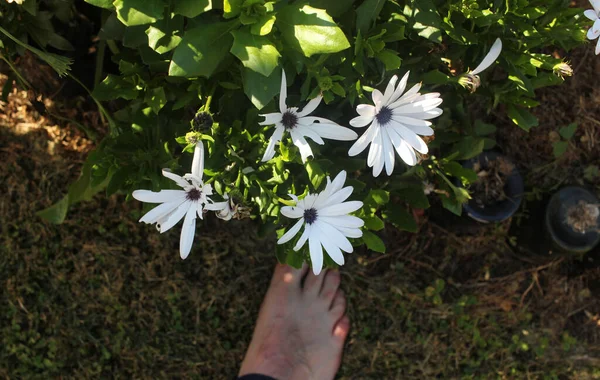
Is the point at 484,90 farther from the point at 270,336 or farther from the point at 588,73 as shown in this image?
the point at 270,336

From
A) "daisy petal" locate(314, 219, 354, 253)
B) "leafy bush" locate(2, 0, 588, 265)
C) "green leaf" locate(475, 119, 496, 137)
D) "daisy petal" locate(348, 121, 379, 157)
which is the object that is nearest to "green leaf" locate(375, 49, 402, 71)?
"leafy bush" locate(2, 0, 588, 265)

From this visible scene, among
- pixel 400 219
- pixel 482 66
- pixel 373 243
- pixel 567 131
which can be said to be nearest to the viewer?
pixel 482 66

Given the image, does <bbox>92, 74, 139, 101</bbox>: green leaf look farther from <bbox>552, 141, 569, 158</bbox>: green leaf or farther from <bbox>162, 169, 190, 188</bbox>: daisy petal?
<bbox>552, 141, 569, 158</bbox>: green leaf

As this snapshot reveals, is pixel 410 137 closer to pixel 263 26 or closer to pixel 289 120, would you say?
pixel 289 120

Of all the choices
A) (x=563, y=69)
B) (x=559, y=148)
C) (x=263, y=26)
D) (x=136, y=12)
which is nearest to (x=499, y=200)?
(x=559, y=148)

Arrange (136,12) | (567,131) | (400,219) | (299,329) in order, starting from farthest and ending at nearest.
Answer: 1. (299,329)
2. (567,131)
3. (400,219)
4. (136,12)

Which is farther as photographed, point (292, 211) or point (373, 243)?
point (373, 243)
